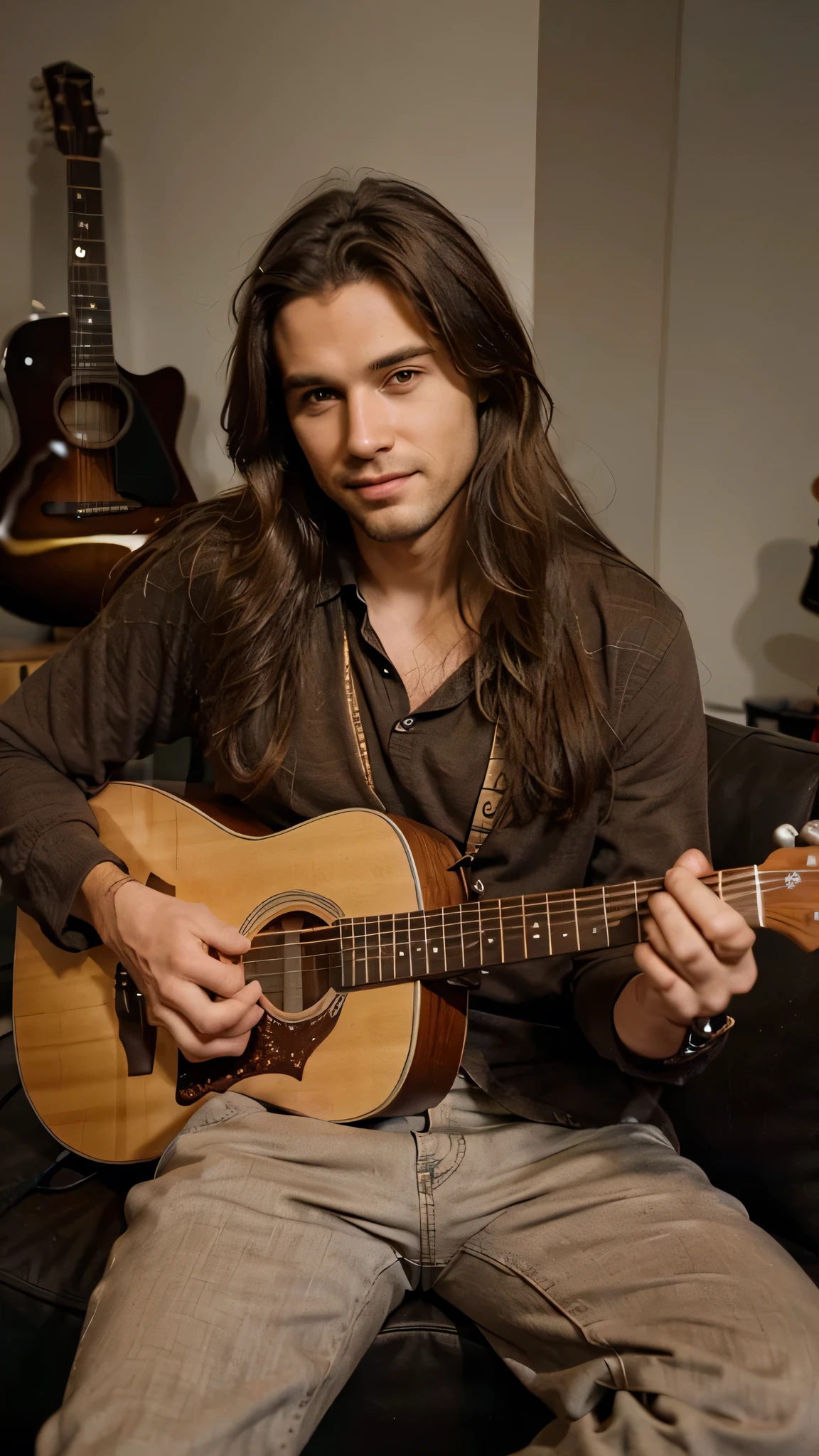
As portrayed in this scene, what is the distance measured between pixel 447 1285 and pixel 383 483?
3.17ft

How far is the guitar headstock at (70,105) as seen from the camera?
219 cm

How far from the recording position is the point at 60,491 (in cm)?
221

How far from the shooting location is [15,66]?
→ 2404 millimetres

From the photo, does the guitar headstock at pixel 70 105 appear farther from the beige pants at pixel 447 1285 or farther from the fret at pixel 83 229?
the beige pants at pixel 447 1285

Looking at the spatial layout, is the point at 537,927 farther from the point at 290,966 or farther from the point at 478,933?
the point at 290,966

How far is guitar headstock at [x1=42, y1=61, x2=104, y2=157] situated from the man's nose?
135cm

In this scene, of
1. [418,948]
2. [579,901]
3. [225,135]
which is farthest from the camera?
[225,135]

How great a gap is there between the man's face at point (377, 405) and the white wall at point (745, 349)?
5.95 feet

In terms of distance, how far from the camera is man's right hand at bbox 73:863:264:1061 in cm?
121

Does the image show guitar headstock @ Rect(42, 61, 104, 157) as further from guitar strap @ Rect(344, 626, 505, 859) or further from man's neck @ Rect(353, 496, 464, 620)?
guitar strap @ Rect(344, 626, 505, 859)

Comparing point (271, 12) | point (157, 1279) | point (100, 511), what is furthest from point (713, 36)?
point (157, 1279)

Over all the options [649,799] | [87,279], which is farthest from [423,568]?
[87,279]

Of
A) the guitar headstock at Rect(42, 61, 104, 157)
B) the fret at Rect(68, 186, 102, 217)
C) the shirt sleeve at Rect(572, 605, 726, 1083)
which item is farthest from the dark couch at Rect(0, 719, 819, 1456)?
the guitar headstock at Rect(42, 61, 104, 157)

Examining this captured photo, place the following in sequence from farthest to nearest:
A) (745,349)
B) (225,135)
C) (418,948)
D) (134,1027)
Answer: (745,349) < (225,135) < (134,1027) < (418,948)
